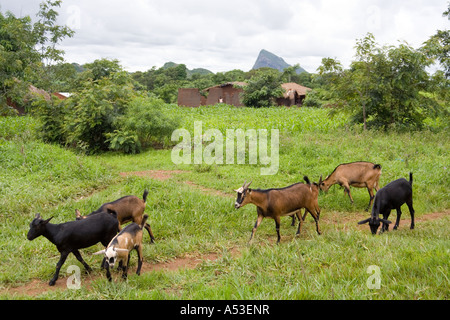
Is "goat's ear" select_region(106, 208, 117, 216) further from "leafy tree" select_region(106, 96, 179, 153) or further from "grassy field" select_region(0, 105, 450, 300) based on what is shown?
"leafy tree" select_region(106, 96, 179, 153)

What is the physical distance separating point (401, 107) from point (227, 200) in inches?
489

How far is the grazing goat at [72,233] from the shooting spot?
5.04m

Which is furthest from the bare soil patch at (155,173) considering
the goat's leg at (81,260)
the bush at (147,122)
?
the goat's leg at (81,260)

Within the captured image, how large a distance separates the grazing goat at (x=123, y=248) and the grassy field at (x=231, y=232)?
221 mm

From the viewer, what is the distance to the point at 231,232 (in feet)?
22.8

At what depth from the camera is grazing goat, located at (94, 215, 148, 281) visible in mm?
4590

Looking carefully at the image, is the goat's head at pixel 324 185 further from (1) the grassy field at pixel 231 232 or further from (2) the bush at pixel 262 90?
(2) the bush at pixel 262 90

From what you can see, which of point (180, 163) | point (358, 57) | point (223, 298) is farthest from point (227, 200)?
point (358, 57)

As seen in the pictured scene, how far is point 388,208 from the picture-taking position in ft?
22.6

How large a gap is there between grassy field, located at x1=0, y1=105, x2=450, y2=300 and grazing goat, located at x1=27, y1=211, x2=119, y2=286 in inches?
17.0

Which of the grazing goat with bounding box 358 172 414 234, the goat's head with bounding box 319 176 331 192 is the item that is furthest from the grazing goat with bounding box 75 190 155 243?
the goat's head with bounding box 319 176 331 192

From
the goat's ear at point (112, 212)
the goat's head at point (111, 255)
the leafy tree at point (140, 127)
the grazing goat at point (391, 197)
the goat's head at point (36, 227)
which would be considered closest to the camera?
the goat's head at point (111, 255)

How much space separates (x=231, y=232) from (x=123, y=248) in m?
2.57

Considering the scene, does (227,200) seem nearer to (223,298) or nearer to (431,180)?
(223,298)
